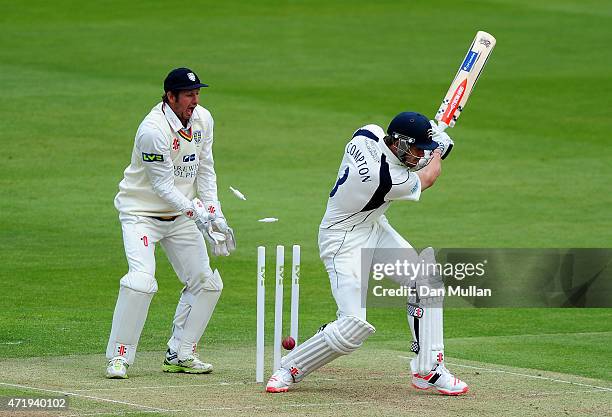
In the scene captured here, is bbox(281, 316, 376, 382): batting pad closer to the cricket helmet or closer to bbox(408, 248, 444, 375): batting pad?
bbox(408, 248, 444, 375): batting pad

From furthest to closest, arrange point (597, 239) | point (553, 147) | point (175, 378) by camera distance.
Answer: point (553, 147) < point (597, 239) < point (175, 378)

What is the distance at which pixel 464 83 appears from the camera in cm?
966

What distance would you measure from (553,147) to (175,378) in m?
12.3

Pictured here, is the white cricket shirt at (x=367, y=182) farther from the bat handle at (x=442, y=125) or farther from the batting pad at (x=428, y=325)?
the bat handle at (x=442, y=125)

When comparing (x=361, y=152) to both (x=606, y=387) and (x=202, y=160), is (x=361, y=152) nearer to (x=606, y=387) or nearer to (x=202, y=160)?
(x=202, y=160)

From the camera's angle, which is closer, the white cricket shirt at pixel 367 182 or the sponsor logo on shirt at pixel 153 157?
the white cricket shirt at pixel 367 182

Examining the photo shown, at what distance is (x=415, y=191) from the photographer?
850 centimetres

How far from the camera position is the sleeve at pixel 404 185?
27.5ft

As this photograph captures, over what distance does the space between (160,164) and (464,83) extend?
2.33 meters

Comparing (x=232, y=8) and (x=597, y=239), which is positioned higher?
(x=232, y=8)

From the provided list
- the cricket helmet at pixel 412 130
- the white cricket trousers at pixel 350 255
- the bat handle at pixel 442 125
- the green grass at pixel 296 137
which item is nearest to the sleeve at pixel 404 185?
the cricket helmet at pixel 412 130

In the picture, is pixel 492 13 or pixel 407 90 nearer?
pixel 407 90

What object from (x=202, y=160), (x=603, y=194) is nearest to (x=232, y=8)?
(x=603, y=194)

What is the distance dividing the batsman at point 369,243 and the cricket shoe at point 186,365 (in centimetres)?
77
